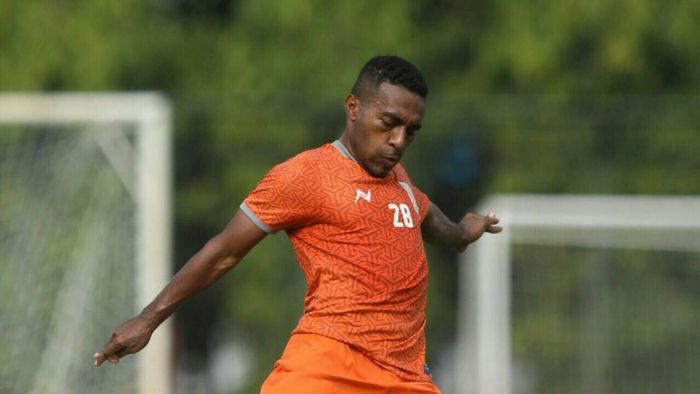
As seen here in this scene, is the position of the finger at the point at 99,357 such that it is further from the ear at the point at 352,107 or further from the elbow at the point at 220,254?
the ear at the point at 352,107

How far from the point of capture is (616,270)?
10773 millimetres

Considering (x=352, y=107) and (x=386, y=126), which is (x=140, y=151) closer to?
(x=352, y=107)

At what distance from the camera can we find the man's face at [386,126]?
5.56m

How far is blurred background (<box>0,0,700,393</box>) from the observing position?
10875 millimetres

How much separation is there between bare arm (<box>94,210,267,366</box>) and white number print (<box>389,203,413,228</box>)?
507 mm

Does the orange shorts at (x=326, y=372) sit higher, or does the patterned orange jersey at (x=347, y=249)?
the patterned orange jersey at (x=347, y=249)

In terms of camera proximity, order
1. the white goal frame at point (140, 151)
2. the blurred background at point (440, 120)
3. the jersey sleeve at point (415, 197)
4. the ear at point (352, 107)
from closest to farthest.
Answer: the ear at point (352, 107)
the jersey sleeve at point (415, 197)
the white goal frame at point (140, 151)
the blurred background at point (440, 120)

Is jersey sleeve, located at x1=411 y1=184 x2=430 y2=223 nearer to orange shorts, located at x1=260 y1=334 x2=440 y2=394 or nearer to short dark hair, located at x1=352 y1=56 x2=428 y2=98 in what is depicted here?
short dark hair, located at x1=352 y1=56 x2=428 y2=98

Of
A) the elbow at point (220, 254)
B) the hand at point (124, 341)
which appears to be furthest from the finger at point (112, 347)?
the elbow at point (220, 254)

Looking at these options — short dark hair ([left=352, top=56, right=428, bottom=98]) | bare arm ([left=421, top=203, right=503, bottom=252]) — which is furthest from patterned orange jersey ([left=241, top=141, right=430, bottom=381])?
bare arm ([left=421, top=203, right=503, bottom=252])

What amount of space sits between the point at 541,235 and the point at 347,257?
5.58 meters

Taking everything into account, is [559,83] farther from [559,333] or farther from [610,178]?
[559,333]

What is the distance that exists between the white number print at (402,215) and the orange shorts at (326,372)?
1.71 ft

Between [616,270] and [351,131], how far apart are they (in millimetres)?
5494
